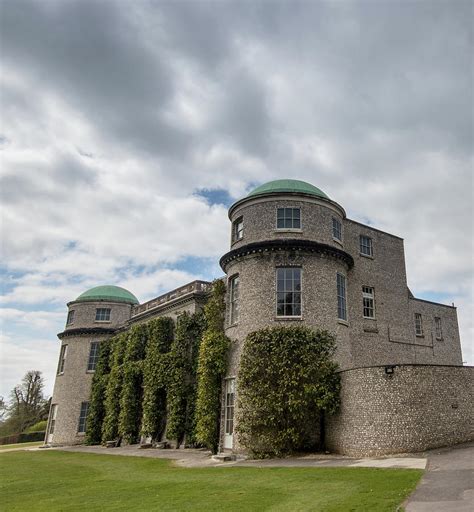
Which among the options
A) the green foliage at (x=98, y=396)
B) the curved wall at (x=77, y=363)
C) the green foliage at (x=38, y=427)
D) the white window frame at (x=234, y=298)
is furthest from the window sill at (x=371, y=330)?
the green foliage at (x=38, y=427)

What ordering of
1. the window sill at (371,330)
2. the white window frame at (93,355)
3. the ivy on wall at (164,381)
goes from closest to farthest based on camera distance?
the ivy on wall at (164,381) < the window sill at (371,330) < the white window frame at (93,355)

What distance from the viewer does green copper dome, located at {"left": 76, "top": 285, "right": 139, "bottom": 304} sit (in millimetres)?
38875

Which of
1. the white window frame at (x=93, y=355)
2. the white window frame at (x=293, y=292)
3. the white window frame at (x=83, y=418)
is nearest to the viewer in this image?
the white window frame at (x=293, y=292)

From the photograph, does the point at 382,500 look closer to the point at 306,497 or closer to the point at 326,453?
the point at 306,497

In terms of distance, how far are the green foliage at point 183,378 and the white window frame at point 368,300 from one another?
897 cm

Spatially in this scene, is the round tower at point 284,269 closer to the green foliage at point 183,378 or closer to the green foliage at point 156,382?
the green foliage at point 183,378

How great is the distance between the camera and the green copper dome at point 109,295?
1531 inches

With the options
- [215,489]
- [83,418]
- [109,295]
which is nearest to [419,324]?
[215,489]

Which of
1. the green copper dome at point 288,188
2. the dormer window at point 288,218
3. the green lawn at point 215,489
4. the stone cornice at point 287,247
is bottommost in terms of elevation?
the green lawn at point 215,489

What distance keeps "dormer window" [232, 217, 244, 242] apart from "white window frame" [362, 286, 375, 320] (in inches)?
295

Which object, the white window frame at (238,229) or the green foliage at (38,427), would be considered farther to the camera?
the green foliage at (38,427)

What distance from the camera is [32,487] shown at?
14.0 m

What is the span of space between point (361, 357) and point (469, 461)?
36.6 ft

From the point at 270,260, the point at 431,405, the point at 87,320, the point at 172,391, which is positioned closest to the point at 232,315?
the point at 270,260
